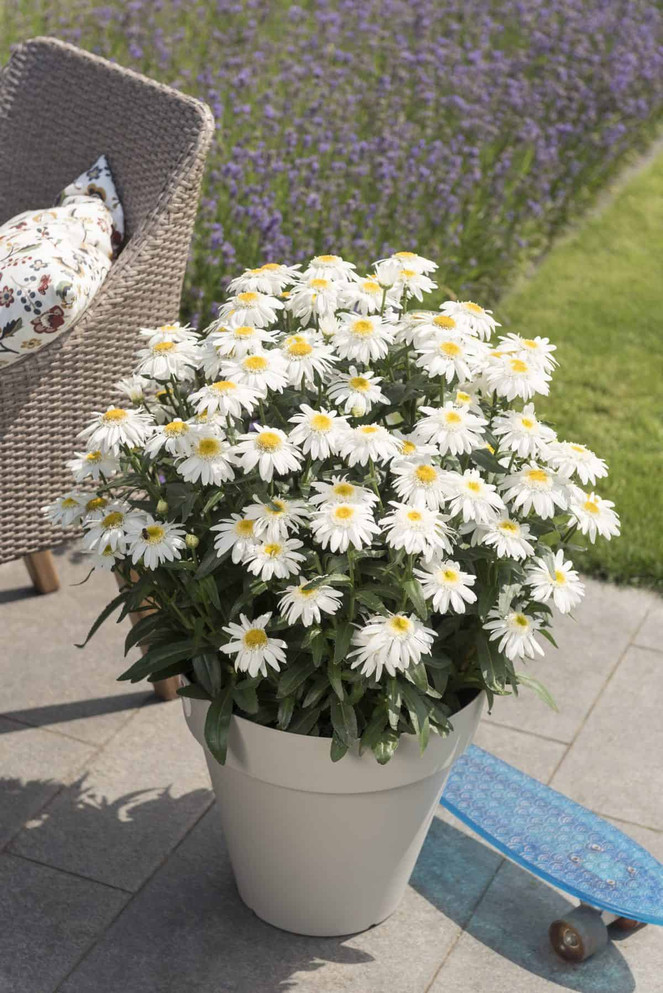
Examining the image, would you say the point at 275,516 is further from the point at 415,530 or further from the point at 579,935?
the point at 579,935

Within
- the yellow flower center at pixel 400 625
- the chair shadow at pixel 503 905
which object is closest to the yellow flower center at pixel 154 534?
the yellow flower center at pixel 400 625

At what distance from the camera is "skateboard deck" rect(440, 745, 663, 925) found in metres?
1.86

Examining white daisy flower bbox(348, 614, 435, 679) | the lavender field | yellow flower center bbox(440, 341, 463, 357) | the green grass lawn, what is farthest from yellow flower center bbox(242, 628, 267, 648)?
the lavender field

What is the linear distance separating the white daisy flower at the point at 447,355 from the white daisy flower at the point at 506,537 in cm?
20

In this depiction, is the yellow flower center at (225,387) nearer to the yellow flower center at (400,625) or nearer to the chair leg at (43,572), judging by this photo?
the yellow flower center at (400,625)

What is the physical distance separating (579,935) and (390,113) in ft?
9.43

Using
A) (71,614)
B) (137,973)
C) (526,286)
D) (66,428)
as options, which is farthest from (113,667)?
(526,286)

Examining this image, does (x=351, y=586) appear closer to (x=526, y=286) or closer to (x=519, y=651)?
(x=519, y=651)

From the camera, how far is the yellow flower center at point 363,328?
161 cm

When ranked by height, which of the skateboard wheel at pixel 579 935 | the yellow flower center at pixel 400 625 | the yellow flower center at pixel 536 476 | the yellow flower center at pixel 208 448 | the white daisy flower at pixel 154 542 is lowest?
the skateboard wheel at pixel 579 935

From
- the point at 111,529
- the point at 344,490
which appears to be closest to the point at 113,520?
the point at 111,529

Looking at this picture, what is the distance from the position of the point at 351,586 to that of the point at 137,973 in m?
0.76

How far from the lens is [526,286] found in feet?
13.8

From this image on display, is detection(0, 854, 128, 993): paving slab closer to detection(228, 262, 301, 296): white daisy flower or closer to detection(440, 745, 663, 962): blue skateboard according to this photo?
detection(440, 745, 663, 962): blue skateboard
